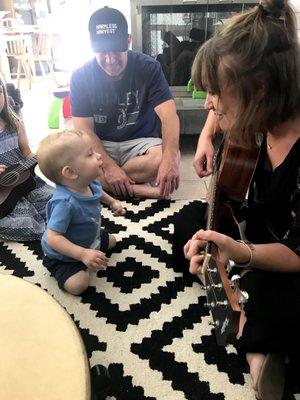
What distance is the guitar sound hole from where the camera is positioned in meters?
1.62

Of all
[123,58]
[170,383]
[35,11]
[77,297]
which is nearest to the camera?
[170,383]

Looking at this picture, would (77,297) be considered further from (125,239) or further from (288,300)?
(288,300)

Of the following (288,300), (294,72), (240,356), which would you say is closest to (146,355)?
(240,356)

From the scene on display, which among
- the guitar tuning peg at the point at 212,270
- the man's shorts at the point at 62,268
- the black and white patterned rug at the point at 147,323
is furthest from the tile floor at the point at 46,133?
the guitar tuning peg at the point at 212,270

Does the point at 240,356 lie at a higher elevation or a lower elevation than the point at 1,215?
lower

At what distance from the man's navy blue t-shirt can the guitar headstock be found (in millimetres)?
1302

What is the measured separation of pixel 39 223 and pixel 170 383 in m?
0.97

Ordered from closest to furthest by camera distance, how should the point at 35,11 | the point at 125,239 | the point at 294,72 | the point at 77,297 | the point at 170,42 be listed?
the point at 294,72, the point at 77,297, the point at 125,239, the point at 170,42, the point at 35,11

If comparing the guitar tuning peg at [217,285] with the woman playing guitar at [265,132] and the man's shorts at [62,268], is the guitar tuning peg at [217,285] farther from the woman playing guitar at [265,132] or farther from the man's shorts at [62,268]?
the man's shorts at [62,268]

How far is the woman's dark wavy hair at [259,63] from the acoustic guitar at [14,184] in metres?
1.09

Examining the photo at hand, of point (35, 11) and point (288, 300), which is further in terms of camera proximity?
point (35, 11)

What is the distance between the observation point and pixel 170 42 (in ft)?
8.41

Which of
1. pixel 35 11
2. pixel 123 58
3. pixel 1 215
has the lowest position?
pixel 1 215

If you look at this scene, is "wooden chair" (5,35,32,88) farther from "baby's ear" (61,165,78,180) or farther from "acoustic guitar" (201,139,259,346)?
"acoustic guitar" (201,139,259,346)
